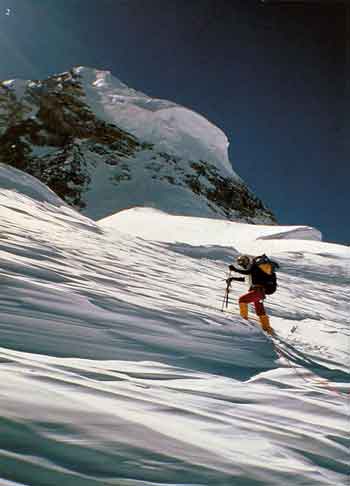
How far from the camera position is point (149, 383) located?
1.88m

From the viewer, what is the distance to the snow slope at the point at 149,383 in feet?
3.91

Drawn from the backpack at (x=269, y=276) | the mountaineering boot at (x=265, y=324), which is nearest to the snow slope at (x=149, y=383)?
the mountaineering boot at (x=265, y=324)

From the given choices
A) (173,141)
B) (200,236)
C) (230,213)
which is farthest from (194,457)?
(173,141)

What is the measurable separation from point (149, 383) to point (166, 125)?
60.0 metres

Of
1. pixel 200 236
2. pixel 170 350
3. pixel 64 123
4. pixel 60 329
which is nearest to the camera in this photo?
pixel 60 329

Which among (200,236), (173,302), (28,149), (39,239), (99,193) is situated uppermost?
(28,149)

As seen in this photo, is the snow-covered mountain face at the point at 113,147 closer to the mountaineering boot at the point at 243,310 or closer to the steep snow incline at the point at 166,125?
the steep snow incline at the point at 166,125

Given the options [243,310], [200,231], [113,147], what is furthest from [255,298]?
[113,147]

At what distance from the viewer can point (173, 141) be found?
57781 millimetres

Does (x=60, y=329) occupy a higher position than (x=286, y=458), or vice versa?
(x=60, y=329)

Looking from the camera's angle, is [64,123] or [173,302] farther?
[64,123]

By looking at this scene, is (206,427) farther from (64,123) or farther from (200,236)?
(64,123)

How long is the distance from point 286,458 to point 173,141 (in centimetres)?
5857

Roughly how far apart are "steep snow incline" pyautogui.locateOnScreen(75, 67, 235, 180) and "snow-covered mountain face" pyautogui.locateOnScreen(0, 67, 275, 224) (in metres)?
0.15
